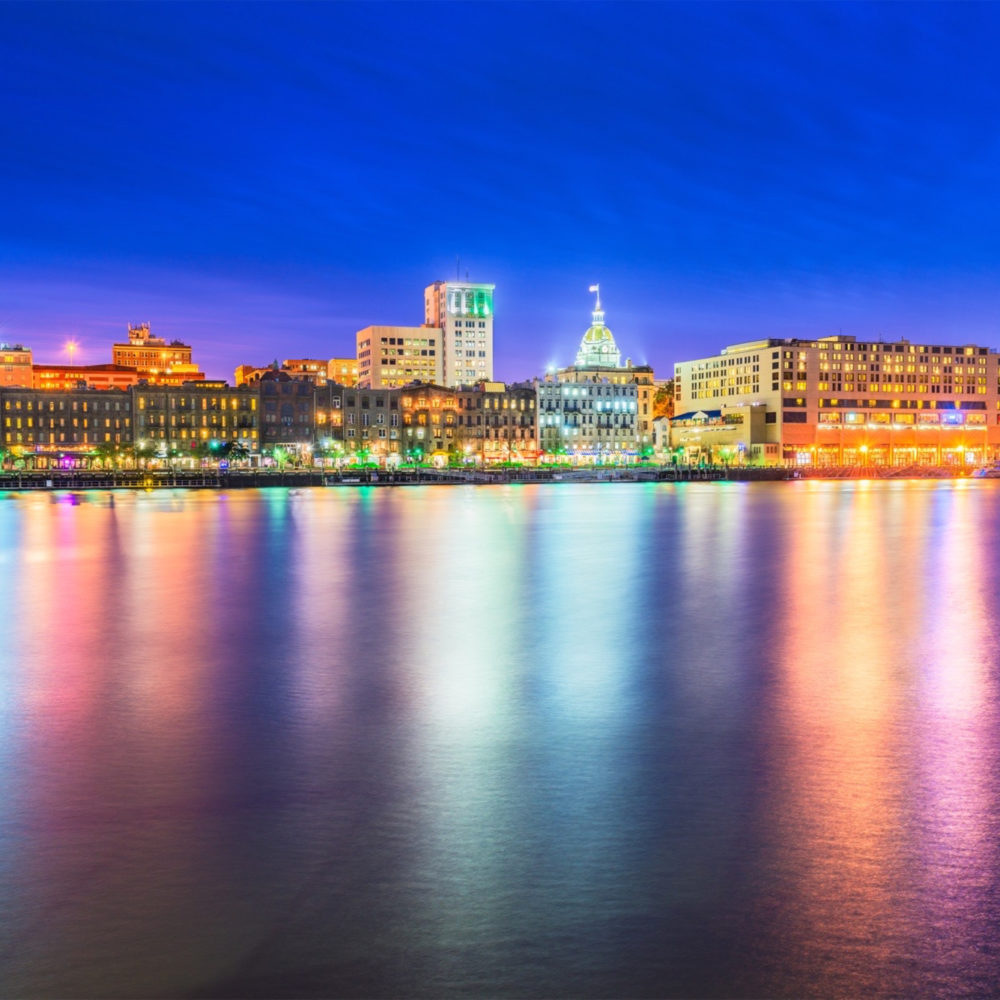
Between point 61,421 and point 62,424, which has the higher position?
point 61,421

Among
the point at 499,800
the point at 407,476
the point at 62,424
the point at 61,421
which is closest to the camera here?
the point at 499,800

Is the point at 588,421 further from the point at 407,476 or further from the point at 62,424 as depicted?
the point at 62,424

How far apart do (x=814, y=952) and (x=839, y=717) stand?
6555 mm

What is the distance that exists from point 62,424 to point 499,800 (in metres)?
146

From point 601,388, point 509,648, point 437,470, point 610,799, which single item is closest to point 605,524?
point 509,648

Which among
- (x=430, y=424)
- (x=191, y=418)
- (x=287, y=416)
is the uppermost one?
(x=287, y=416)

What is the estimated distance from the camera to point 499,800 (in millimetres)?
9375

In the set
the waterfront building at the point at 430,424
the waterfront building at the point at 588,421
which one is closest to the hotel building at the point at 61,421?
the waterfront building at the point at 430,424

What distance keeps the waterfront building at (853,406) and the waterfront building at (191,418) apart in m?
82.9

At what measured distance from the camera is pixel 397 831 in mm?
8609

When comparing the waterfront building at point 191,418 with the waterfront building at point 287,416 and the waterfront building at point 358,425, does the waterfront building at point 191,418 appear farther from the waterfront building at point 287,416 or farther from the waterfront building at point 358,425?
the waterfront building at point 358,425

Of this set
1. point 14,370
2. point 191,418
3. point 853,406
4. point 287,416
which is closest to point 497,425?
point 287,416

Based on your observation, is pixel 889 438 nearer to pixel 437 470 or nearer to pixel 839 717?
pixel 437 470

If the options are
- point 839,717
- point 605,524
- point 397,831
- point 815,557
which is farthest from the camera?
point 605,524
